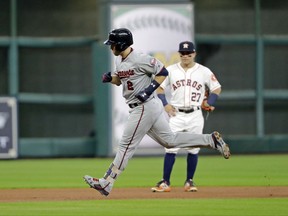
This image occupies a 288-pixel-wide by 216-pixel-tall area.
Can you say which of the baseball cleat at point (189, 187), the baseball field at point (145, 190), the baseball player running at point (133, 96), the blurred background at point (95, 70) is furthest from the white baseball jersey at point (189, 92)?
the blurred background at point (95, 70)

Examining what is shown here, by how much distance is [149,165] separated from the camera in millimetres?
18875

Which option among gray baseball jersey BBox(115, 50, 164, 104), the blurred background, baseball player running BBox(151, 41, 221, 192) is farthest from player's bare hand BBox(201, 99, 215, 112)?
the blurred background

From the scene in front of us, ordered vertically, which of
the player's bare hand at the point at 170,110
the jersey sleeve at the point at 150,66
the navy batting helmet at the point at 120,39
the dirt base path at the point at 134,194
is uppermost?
the navy batting helmet at the point at 120,39

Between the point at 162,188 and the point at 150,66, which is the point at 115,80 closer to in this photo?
the point at 150,66

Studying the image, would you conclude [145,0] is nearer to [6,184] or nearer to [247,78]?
[247,78]

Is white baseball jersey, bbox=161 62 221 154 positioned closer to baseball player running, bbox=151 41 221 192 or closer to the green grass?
baseball player running, bbox=151 41 221 192

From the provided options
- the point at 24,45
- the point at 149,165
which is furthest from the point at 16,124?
the point at 149,165

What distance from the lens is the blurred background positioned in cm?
2164

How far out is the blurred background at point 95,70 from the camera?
71.0ft

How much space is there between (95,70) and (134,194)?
378 inches

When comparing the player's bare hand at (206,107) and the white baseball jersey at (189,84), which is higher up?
the white baseball jersey at (189,84)

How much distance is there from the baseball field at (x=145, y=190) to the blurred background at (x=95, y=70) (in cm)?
156

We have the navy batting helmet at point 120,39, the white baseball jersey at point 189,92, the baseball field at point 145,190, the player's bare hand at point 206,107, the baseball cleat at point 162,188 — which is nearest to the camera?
the baseball field at point 145,190

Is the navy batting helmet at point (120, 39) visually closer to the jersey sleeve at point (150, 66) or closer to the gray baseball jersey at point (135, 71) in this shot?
the gray baseball jersey at point (135, 71)
